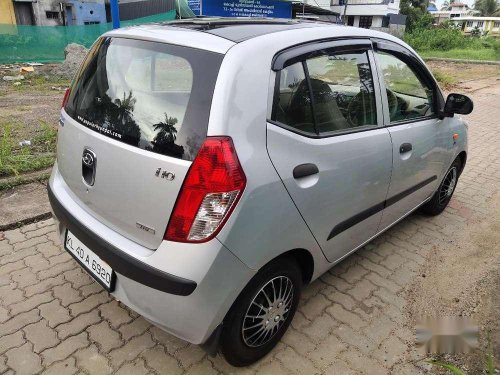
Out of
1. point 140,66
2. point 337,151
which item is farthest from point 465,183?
point 140,66

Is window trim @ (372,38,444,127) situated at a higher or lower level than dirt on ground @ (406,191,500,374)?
higher

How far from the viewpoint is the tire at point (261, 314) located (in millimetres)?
1930

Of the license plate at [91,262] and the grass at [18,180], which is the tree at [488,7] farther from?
the license plate at [91,262]

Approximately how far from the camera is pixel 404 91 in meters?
3.00

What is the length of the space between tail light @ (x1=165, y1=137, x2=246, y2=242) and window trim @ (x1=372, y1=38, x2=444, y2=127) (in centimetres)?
139

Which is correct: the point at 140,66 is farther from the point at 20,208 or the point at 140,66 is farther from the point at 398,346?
the point at 20,208

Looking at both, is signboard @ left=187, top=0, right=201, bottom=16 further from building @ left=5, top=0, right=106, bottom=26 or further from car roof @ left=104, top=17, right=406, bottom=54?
building @ left=5, top=0, right=106, bottom=26

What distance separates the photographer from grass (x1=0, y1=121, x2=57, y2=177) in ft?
14.2

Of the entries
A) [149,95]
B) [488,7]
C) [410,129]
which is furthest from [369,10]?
[488,7]

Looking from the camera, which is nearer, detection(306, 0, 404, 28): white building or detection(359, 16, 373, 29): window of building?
detection(306, 0, 404, 28): white building

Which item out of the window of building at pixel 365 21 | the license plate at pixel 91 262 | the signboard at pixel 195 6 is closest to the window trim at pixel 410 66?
the license plate at pixel 91 262

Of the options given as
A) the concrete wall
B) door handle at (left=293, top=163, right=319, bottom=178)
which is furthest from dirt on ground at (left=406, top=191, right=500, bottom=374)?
the concrete wall

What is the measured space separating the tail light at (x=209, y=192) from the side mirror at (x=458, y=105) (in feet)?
7.37

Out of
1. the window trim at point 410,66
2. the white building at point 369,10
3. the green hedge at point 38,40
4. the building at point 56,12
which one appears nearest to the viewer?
the window trim at point 410,66
